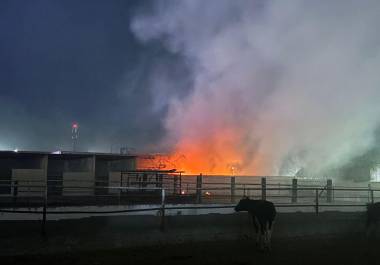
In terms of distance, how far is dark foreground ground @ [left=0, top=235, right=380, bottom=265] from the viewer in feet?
36.6

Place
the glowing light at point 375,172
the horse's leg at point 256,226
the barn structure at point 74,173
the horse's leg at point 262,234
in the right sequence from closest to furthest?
the horse's leg at point 262,234 < the horse's leg at point 256,226 < the barn structure at point 74,173 < the glowing light at point 375,172

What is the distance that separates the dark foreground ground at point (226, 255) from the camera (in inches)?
439

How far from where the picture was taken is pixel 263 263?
11523 millimetres

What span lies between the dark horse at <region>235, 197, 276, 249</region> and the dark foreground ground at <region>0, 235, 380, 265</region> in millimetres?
340

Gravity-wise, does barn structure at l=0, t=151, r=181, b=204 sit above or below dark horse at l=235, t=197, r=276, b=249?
above

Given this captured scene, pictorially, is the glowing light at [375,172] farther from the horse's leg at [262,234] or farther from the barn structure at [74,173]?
the horse's leg at [262,234]

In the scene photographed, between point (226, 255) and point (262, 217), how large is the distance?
7.15 ft

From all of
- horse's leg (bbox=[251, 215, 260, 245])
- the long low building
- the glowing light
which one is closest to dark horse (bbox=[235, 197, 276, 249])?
horse's leg (bbox=[251, 215, 260, 245])

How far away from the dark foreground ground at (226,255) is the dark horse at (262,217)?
340 millimetres

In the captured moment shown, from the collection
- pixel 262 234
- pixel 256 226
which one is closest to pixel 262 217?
pixel 256 226

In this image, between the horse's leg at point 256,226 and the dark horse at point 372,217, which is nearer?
the horse's leg at point 256,226

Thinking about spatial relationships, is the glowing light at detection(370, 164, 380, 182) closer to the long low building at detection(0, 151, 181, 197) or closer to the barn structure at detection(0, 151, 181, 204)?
the barn structure at detection(0, 151, 181, 204)

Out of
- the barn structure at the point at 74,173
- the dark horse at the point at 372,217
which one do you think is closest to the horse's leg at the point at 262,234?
the dark horse at the point at 372,217

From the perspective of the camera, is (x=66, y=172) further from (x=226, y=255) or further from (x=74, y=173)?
(x=226, y=255)
